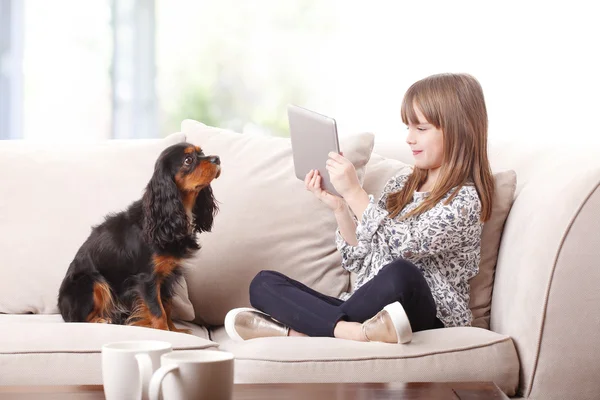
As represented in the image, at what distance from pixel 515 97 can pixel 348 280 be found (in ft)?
6.45

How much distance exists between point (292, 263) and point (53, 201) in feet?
2.45

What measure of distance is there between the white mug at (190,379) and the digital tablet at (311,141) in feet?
3.84

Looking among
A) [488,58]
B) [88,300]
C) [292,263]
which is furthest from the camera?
[488,58]

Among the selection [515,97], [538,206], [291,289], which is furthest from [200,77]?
[538,206]

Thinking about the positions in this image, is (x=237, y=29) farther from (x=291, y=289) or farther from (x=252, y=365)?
(x=252, y=365)

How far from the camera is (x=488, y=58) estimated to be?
3867 mm

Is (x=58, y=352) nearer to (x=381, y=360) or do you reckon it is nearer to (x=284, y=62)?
(x=381, y=360)

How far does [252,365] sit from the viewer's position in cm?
164

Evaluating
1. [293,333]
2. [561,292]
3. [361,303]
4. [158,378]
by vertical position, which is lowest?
[293,333]

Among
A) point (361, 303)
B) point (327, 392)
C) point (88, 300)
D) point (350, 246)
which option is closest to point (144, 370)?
point (327, 392)

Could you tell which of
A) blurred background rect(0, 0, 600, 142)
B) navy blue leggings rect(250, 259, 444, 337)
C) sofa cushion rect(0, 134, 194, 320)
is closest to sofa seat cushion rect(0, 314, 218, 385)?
navy blue leggings rect(250, 259, 444, 337)

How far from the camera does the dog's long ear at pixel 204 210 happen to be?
2113 millimetres

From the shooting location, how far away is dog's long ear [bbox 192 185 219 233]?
2.11m

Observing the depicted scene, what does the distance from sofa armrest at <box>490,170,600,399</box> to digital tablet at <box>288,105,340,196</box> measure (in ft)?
2.03
